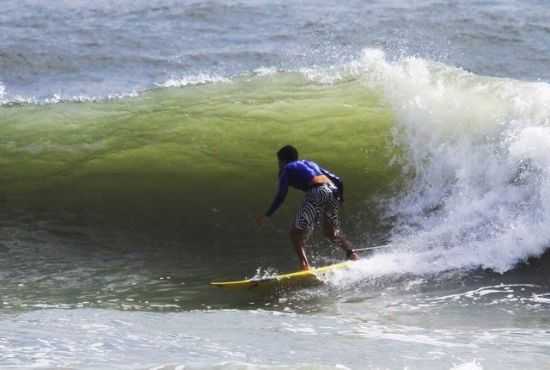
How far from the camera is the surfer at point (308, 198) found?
938cm

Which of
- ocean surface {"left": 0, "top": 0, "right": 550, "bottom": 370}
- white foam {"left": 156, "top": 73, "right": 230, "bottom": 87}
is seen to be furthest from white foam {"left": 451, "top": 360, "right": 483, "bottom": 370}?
white foam {"left": 156, "top": 73, "right": 230, "bottom": 87}

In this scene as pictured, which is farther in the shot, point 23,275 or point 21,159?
point 21,159

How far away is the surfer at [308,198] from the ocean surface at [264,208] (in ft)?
1.44

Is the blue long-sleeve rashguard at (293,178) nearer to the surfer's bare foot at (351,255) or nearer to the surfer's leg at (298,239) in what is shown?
the surfer's leg at (298,239)

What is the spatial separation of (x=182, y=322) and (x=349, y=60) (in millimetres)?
11603

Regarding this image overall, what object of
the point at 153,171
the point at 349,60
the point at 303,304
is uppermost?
the point at 349,60

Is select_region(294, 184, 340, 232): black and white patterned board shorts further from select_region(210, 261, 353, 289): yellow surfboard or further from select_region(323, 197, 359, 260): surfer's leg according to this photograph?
select_region(210, 261, 353, 289): yellow surfboard

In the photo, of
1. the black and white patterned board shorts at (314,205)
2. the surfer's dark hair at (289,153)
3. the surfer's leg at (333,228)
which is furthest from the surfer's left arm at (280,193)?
the surfer's leg at (333,228)

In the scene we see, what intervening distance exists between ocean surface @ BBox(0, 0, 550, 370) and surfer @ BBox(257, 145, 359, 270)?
0.44 m

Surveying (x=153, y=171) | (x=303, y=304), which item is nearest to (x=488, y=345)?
(x=303, y=304)

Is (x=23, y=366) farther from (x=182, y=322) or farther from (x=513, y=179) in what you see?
(x=513, y=179)

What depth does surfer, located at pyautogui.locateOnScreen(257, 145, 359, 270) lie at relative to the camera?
938 centimetres

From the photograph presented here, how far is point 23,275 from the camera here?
9609 millimetres

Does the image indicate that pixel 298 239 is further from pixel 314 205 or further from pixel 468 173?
pixel 468 173
